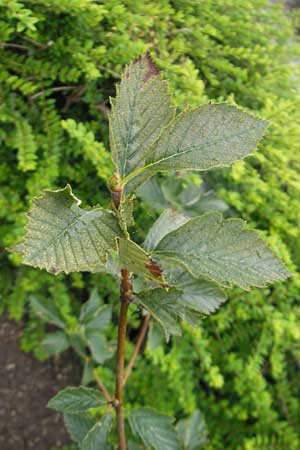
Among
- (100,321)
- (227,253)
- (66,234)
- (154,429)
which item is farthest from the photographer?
(100,321)

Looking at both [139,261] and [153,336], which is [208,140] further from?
[153,336]

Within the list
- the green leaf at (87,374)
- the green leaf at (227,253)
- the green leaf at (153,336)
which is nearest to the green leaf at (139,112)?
the green leaf at (227,253)

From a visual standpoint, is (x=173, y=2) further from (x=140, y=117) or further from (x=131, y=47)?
(x=140, y=117)

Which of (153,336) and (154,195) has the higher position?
(154,195)

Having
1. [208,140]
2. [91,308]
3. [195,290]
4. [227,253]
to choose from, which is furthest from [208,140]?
[91,308]

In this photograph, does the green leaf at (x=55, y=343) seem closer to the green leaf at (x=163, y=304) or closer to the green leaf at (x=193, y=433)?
the green leaf at (x=193, y=433)

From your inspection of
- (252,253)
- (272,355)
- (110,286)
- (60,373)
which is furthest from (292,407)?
(252,253)
